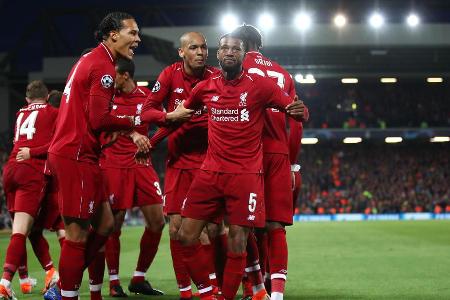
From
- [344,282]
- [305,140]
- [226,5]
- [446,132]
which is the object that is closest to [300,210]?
[305,140]

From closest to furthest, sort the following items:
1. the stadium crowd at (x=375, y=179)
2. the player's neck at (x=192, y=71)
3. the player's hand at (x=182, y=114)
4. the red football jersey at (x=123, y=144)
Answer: the player's hand at (x=182, y=114) → the player's neck at (x=192, y=71) → the red football jersey at (x=123, y=144) → the stadium crowd at (x=375, y=179)

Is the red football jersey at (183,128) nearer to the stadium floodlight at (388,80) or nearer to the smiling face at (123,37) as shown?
the smiling face at (123,37)

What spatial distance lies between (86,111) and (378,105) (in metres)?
37.9

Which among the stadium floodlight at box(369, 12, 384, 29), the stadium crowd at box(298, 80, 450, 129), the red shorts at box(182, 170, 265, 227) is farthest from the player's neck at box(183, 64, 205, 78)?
the stadium crowd at box(298, 80, 450, 129)

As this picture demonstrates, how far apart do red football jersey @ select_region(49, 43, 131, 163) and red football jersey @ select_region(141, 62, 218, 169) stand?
1.36 meters

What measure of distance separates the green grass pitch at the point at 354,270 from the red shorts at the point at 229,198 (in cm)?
174

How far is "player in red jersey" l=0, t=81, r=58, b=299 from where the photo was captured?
24.2 ft

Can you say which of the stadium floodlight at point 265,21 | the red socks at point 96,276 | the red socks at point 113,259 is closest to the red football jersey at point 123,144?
the red socks at point 113,259

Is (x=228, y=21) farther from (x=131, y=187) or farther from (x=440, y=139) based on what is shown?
(x=131, y=187)

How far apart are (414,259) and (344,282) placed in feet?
10.9

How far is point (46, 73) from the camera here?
134ft

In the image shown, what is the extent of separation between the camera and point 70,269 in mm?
5141

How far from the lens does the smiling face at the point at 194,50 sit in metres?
6.58

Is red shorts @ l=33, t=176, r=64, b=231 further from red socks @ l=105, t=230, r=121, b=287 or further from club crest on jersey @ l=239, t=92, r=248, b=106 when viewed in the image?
club crest on jersey @ l=239, t=92, r=248, b=106
